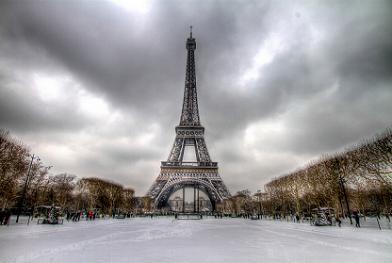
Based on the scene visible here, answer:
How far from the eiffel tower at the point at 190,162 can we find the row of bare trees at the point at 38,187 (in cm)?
993

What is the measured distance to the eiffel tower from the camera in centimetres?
5925

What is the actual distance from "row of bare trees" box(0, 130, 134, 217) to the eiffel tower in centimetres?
993

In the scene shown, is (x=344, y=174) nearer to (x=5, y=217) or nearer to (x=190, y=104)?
(x=5, y=217)

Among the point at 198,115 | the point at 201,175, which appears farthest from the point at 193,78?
the point at 201,175

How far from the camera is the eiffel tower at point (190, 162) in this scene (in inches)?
2333

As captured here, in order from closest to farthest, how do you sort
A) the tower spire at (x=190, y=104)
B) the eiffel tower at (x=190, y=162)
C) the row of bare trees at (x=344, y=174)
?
the row of bare trees at (x=344, y=174) < the eiffel tower at (x=190, y=162) < the tower spire at (x=190, y=104)

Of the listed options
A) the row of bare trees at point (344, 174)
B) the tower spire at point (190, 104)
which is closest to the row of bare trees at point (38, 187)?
the tower spire at point (190, 104)

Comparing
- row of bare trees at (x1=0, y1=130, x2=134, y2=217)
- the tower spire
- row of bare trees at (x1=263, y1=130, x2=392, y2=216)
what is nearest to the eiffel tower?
the tower spire

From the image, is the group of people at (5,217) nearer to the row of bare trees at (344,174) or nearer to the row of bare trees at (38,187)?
the row of bare trees at (38,187)

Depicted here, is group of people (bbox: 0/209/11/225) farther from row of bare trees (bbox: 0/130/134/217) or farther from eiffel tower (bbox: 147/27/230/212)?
eiffel tower (bbox: 147/27/230/212)

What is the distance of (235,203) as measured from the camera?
66625 millimetres

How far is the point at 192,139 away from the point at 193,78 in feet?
60.3

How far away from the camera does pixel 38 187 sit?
139 ft

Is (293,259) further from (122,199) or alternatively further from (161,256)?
(122,199)
